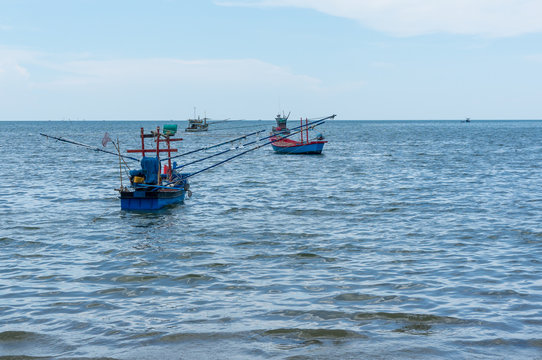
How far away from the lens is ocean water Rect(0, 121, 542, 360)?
9602mm

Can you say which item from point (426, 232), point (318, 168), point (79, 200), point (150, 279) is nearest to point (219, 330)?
point (150, 279)

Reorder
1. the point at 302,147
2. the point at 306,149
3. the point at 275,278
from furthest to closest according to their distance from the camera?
the point at 306,149 < the point at 302,147 < the point at 275,278

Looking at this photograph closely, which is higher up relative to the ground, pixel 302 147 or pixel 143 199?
pixel 302 147

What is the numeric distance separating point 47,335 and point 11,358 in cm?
100

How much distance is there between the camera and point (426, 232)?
18766mm

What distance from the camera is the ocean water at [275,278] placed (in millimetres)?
9602

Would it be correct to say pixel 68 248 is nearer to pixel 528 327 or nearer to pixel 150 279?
pixel 150 279

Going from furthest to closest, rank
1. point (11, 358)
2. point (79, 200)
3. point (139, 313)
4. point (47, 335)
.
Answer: point (79, 200) < point (139, 313) < point (47, 335) < point (11, 358)

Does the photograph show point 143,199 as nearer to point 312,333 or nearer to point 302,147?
point 312,333

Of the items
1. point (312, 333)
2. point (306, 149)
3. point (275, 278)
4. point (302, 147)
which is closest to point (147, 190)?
point (275, 278)

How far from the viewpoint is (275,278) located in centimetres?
1348

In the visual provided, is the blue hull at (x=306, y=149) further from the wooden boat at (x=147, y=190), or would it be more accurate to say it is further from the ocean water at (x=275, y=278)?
the wooden boat at (x=147, y=190)

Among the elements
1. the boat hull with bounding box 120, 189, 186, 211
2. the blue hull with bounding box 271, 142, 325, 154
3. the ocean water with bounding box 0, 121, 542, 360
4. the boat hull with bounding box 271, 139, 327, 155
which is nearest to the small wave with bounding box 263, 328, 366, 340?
the ocean water with bounding box 0, 121, 542, 360

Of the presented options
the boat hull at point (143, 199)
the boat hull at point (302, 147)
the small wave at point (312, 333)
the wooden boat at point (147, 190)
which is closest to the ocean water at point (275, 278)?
the small wave at point (312, 333)
